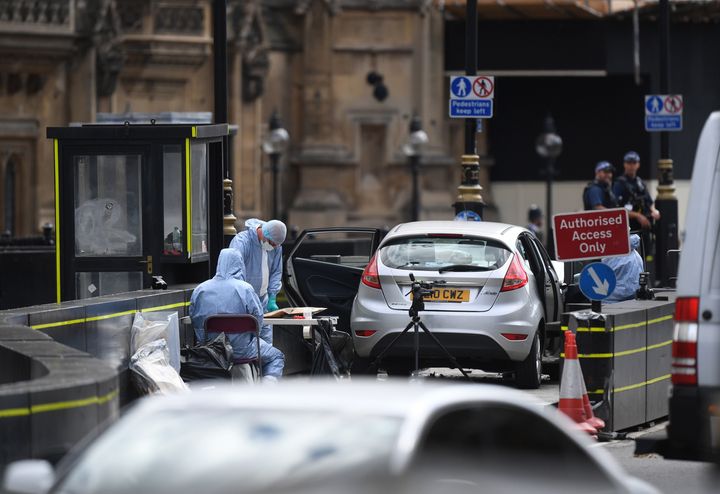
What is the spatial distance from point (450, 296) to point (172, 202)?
2806 mm

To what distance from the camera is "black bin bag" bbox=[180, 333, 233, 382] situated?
14133 mm

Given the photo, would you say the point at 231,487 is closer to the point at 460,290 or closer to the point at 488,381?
the point at 460,290

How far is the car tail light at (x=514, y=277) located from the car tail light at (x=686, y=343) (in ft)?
19.3

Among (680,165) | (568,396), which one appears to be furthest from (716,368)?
(680,165)

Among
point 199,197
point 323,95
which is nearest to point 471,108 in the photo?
point 199,197

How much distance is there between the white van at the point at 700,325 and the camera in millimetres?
10250

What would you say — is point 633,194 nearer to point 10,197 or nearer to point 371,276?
point 371,276

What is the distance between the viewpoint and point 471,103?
22.3 metres

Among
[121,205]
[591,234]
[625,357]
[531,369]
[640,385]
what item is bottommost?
[531,369]

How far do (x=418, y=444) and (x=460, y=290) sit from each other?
34.4ft

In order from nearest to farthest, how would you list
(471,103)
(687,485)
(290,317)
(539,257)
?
(687,485) < (290,317) < (539,257) < (471,103)

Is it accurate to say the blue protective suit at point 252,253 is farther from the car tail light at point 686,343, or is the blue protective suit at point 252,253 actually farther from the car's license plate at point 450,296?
the car tail light at point 686,343

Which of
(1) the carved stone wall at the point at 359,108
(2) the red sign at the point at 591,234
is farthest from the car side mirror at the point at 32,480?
(1) the carved stone wall at the point at 359,108

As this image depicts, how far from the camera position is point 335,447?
5.88 meters
